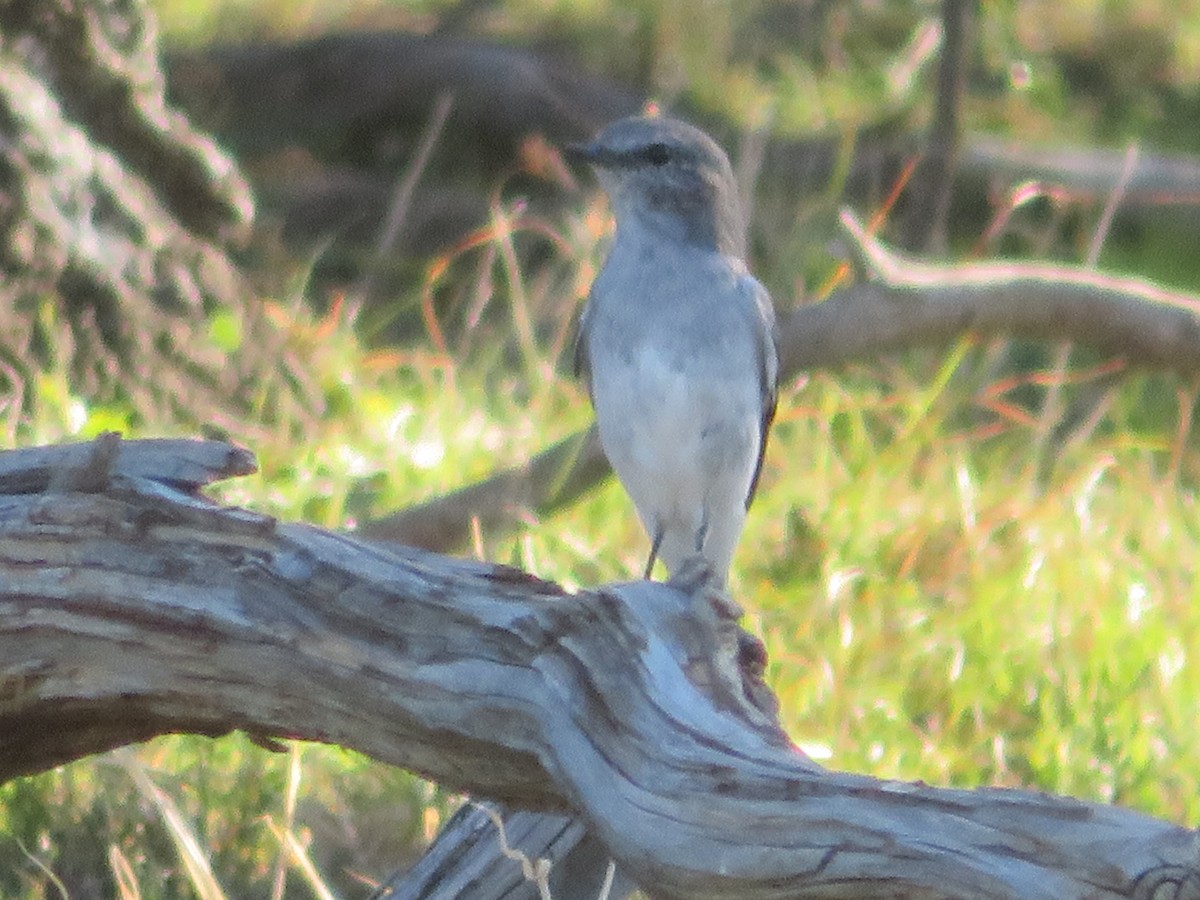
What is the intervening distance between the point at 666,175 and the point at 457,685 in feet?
5.65

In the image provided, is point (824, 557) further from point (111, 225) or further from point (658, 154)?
point (111, 225)

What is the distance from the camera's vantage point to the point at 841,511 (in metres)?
5.36

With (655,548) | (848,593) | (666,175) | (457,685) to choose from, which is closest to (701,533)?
(655,548)

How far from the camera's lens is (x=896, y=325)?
5.11m

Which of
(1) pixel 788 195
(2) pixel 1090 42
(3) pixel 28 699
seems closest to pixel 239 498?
(3) pixel 28 699

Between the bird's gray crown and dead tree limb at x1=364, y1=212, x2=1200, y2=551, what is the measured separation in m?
0.50

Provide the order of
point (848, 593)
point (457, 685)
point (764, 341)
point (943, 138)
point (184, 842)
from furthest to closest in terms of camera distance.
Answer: point (943, 138) → point (848, 593) → point (764, 341) → point (184, 842) → point (457, 685)

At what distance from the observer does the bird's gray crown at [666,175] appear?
4.25 meters

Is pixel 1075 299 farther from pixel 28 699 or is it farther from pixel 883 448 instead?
pixel 28 699

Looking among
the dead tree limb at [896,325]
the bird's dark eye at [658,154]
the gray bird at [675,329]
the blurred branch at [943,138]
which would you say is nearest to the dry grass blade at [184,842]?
the gray bird at [675,329]

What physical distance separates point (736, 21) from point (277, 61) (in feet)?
7.75

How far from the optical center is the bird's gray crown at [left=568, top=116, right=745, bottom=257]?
4246 millimetres

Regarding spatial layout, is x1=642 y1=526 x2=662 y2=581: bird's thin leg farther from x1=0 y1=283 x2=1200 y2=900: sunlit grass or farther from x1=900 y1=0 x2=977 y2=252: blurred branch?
x1=900 y1=0 x2=977 y2=252: blurred branch

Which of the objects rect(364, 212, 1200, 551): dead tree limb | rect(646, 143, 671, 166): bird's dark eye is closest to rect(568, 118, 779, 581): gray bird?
rect(646, 143, 671, 166): bird's dark eye
